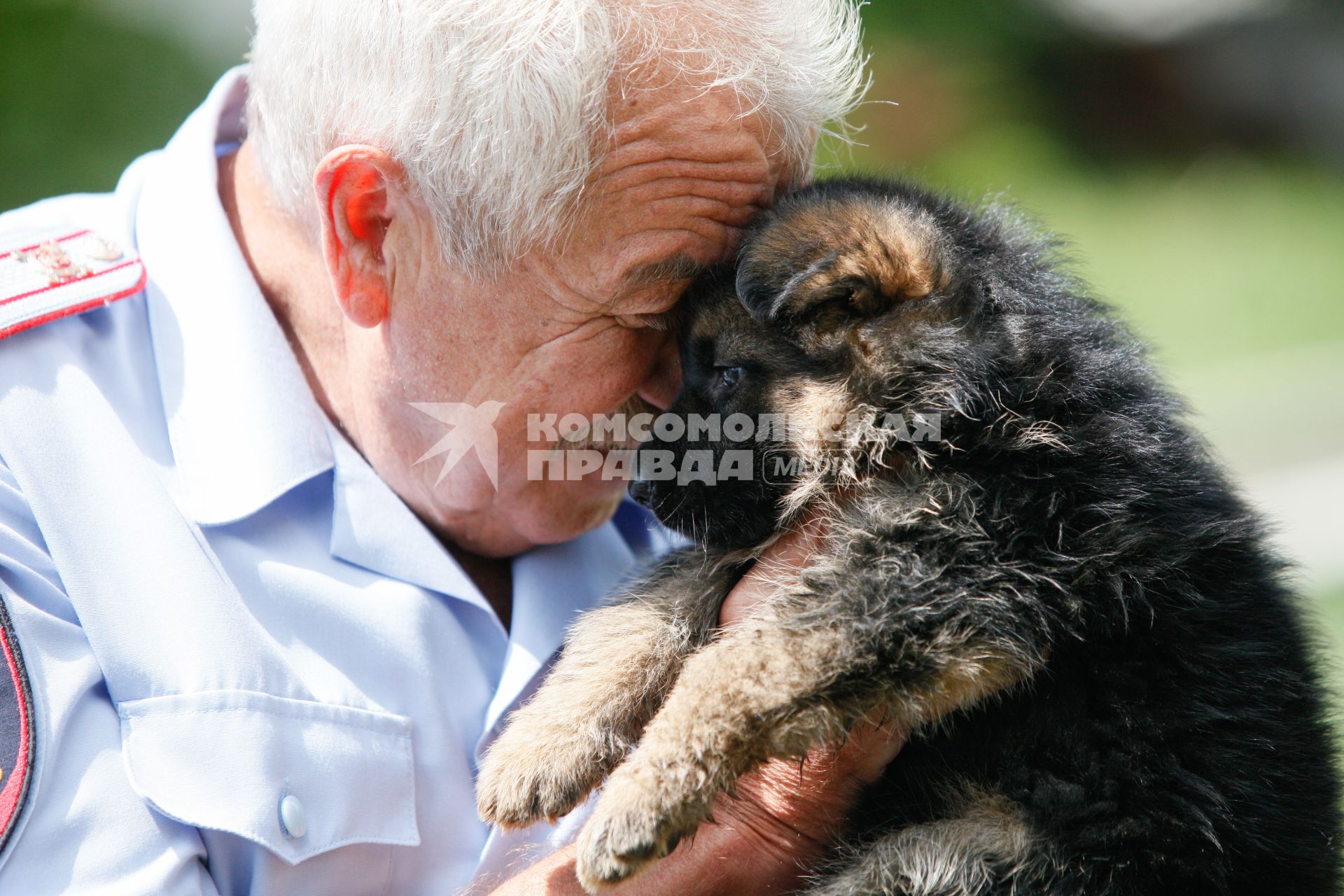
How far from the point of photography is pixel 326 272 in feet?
8.74

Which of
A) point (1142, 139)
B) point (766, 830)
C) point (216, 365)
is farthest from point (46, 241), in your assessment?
point (1142, 139)

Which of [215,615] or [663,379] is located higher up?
[663,379]

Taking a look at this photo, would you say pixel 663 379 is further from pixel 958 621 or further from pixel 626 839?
pixel 626 839

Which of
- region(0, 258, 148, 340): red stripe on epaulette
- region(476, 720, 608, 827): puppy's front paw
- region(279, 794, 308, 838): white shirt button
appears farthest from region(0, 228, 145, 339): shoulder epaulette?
region(476, 720, 608, 827): puppy's front paw

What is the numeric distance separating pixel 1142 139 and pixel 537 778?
15652 millimetres

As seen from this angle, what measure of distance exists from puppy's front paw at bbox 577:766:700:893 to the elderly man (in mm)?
183

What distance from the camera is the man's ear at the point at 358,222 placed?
2373mm

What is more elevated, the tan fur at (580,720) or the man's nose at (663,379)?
the man's nose at (663,379)

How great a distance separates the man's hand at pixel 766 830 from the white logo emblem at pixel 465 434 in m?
0.70

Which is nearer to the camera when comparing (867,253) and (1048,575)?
(1048,575)

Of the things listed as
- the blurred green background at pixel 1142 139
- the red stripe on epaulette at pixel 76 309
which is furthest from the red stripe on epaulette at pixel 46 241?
the blurred green background at pixel 1142 139

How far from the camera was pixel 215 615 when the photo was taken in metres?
2.11

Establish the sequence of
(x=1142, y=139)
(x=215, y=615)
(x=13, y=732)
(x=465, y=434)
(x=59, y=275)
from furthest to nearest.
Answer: (x=1142, y=139) → (x=465, y=434) → (x=59, y=275) → (x=215, y=615) → (x=13, y=732)

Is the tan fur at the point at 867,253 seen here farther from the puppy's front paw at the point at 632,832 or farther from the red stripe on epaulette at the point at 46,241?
the red stripe on epaulette at the point at 46,241
